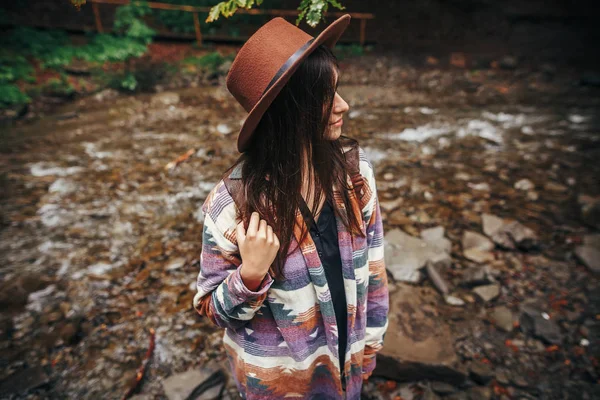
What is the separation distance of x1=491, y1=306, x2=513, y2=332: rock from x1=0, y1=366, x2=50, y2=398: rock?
4151mm

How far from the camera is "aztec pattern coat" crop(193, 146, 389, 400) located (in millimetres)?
1385

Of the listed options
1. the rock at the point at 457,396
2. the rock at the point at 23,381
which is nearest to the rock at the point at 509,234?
the rock at the point at 457,396

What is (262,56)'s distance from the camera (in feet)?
4.00

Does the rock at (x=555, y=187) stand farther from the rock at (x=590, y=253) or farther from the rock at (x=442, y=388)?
the rock at (x=442, y=388)

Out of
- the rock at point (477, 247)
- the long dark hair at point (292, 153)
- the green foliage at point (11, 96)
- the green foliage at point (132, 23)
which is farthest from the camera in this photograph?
the green foliage at point (132, 23)

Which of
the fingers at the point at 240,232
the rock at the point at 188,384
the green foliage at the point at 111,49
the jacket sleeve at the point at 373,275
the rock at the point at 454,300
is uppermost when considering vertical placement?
the green foliage at the point at 111,49

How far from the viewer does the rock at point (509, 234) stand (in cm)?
403

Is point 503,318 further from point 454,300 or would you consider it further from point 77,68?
point 77,68

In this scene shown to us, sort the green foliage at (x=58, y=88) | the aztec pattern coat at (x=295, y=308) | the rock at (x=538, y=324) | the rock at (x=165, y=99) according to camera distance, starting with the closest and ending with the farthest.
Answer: the aztec pattern coat at (x=295, y=308), the rock at (x=538, y=324), the green foliage at (x=58, y=88), the rock at (x=165, y=99)

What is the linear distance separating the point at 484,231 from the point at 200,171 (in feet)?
15.4

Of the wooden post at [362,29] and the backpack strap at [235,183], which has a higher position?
the wooden post at [362,29]

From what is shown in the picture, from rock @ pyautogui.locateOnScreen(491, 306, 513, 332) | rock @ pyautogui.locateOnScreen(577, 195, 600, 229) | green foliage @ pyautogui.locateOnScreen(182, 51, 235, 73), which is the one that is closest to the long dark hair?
rock @ pyautogui.locateOnScreen(491, 306, 513, 332)

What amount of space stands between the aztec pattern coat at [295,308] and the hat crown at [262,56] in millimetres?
441

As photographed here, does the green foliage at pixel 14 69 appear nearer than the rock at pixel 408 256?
No
